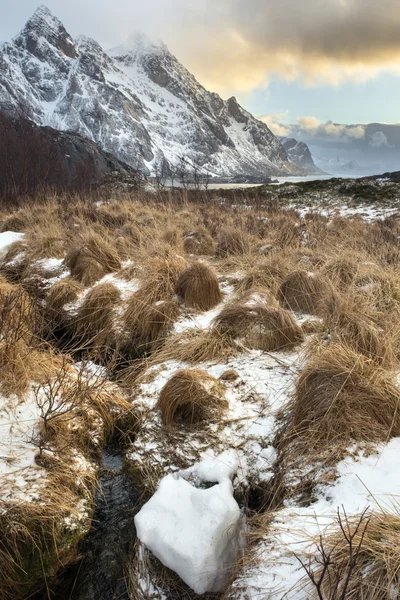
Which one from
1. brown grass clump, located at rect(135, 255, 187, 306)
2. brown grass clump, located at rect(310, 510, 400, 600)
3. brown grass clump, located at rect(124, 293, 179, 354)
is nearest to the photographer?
brown grass clump, located at rect(310, 510, 400, 600)

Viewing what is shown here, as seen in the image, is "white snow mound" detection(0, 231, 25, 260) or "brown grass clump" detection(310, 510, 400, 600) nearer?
"brown grass clump" detection(310, 510, 400, 600)

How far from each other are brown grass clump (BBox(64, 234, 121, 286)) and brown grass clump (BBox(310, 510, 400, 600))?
409 cm

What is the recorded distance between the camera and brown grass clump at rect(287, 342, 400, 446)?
1.85 metres

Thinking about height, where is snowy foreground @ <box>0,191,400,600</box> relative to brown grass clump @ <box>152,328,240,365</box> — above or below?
below

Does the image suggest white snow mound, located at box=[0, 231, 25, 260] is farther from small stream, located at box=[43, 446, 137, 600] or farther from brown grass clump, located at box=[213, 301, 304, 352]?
small stream, located at box=[43, 446, 137, 600]

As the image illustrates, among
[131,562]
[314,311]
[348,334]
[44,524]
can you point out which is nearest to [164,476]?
[131,562]

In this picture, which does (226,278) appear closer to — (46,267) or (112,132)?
(46,267)

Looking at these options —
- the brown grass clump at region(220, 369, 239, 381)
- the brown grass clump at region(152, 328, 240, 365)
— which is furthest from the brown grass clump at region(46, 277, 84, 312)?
the brown grass clump at region(220, 369, 239, 381)

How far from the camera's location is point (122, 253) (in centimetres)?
555

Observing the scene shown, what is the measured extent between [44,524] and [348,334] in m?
2.37

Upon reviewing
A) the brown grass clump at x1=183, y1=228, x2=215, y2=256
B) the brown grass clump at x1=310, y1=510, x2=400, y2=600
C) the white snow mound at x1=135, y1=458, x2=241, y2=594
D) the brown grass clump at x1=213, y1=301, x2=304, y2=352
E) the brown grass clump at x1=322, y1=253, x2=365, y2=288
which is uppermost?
the brown grass clump at x1=183, y1=228, x2=215, y2=256

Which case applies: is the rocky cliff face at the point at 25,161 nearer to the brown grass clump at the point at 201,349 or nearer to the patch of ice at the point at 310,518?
the brown grass clump at the point at 201,349

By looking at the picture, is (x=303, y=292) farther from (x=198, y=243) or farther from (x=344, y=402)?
(x=198, y=243)

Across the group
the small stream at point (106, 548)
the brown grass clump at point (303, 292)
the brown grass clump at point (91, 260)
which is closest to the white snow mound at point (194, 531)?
the small stream at point (106, 548)
